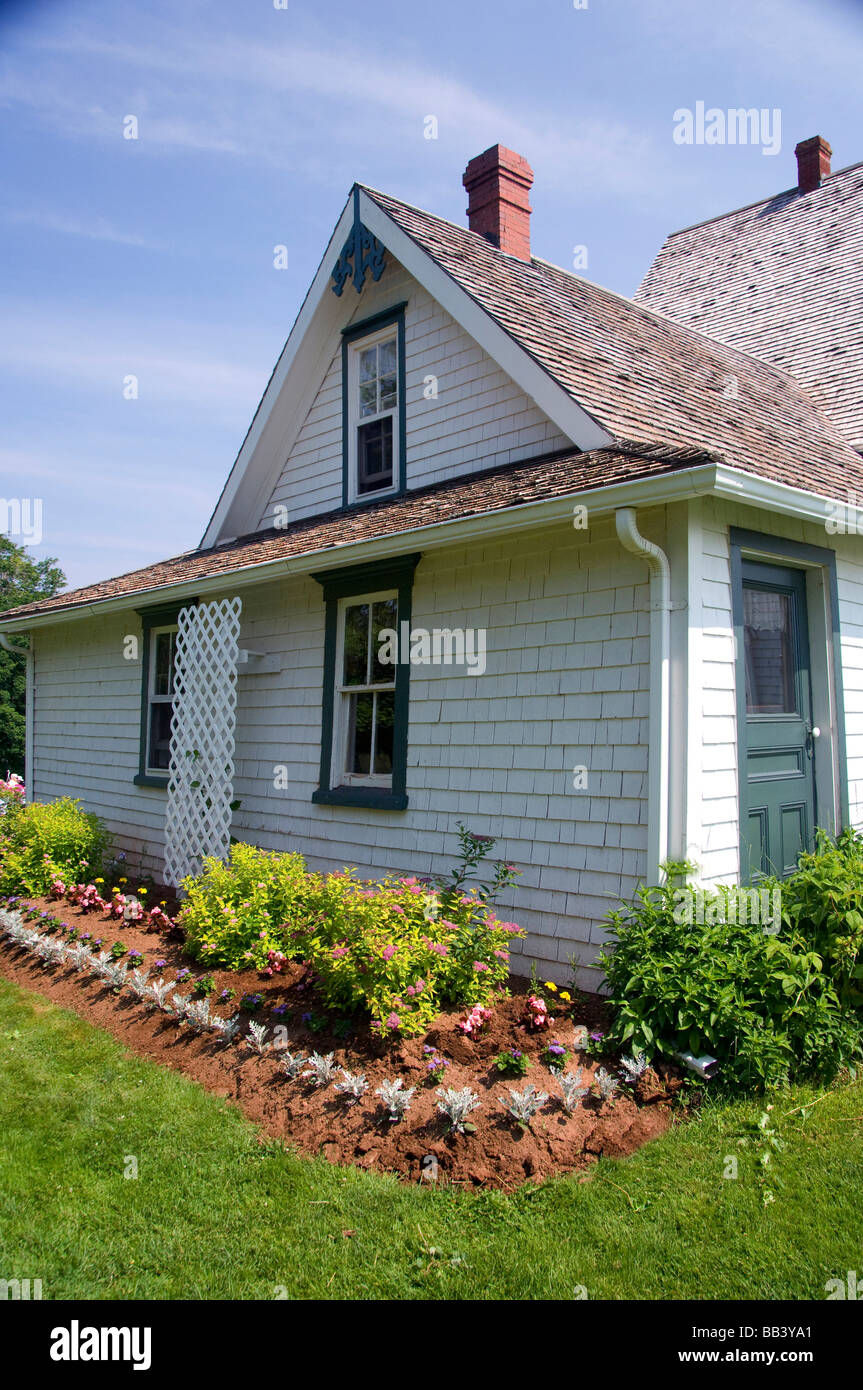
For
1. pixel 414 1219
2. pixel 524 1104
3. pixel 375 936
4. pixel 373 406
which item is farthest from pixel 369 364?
pixel 414 1219

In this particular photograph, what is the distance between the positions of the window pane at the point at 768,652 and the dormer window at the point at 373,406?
153 inches

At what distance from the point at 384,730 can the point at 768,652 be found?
10.4ft

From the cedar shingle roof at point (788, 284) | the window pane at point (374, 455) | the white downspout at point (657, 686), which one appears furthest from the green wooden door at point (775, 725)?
the cedar shingle roof at point (788, 284)

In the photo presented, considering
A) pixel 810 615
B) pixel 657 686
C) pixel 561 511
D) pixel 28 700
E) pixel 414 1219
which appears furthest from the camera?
pixel 28 700

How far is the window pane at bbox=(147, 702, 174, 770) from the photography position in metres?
10.2

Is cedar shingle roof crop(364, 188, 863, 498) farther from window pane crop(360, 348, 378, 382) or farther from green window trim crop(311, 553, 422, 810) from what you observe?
green window trim crop(311, 553, 422, 810)

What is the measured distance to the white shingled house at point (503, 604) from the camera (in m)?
5.34

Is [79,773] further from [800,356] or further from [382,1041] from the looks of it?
[800,356]

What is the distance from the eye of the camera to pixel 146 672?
10391mm

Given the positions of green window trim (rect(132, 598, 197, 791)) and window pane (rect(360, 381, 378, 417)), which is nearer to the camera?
window pane (rect(360, 381, 378, 417))

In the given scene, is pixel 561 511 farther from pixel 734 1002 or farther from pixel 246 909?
pixel 246 909

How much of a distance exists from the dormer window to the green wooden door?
390 cm

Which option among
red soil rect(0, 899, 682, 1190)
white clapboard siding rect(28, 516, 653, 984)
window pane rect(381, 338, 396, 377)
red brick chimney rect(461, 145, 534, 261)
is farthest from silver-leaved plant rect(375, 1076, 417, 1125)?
red brick chimney rect(461, 145, 534, 261)

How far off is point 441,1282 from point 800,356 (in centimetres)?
1250
